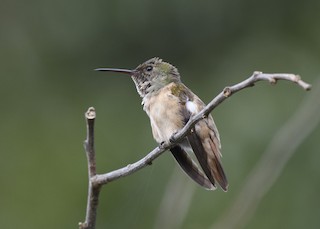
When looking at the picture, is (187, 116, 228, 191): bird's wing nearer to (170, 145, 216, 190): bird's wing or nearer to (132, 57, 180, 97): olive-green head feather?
(170, 145, 216, 190): bird's wing

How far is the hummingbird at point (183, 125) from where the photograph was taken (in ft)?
10.6

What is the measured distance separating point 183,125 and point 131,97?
3232 mm

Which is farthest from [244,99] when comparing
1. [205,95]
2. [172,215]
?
[172,215]

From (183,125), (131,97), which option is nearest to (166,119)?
(183,125)

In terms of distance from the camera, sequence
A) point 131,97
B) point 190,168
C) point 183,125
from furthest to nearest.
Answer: point 131,97
point 183,125
point 190,168

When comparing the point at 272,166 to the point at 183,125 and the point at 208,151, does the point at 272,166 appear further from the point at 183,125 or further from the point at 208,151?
the point at 183,125

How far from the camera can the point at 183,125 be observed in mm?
3449

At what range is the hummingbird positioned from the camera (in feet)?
10.6

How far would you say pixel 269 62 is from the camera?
6578 mm

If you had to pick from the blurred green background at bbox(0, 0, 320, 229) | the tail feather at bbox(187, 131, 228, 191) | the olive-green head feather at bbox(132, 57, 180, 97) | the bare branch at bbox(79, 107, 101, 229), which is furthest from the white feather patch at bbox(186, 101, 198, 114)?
the blurred green background at bbox(0, 0, 320, 229)

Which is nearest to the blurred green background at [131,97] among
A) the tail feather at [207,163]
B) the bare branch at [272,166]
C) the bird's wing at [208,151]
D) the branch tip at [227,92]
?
the bird's wing at [208,151]

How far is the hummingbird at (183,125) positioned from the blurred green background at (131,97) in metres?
1.29

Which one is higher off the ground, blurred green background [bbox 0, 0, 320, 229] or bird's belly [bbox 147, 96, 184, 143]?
bird's belly [bbox 147, 96, 184, 143]

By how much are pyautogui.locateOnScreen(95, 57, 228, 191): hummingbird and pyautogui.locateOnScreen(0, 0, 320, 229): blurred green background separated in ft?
4.25
